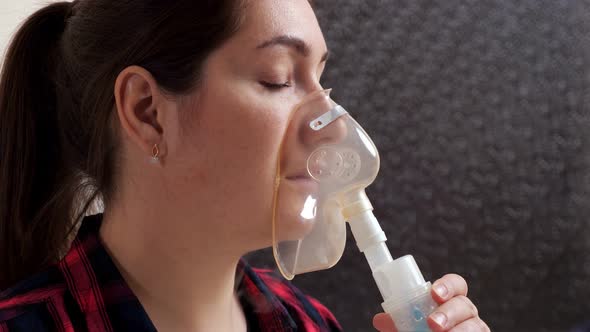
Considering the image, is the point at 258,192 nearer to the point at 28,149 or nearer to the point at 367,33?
the point at 28,149

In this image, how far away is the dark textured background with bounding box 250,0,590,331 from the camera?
878 mm

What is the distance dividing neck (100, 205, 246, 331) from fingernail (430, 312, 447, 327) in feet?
0.63

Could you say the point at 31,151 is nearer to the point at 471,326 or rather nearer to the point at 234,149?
the point at 234,149

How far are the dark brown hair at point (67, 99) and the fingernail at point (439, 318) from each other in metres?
0.27

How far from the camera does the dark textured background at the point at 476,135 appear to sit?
88 cm

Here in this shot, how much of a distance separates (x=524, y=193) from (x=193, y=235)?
1.41 ft

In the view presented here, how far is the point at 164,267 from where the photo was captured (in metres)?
0.67

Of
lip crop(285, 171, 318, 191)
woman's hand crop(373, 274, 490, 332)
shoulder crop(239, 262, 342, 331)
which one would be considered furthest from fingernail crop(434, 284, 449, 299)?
shoulder crop(239, 262, 342, 331)

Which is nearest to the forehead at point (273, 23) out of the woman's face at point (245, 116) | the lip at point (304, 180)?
the woman's face at point (245, 116)

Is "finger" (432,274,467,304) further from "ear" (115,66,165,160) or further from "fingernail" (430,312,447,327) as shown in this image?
"ear" (115,66,165,160)

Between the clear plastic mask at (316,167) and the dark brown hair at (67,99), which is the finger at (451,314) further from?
the dark brown hair at (67,99)

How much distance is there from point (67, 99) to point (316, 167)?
24cm

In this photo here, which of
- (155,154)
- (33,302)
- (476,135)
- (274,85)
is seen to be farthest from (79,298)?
(476,135)

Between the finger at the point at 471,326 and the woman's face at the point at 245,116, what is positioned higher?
the woman's face at the point at 245,116
